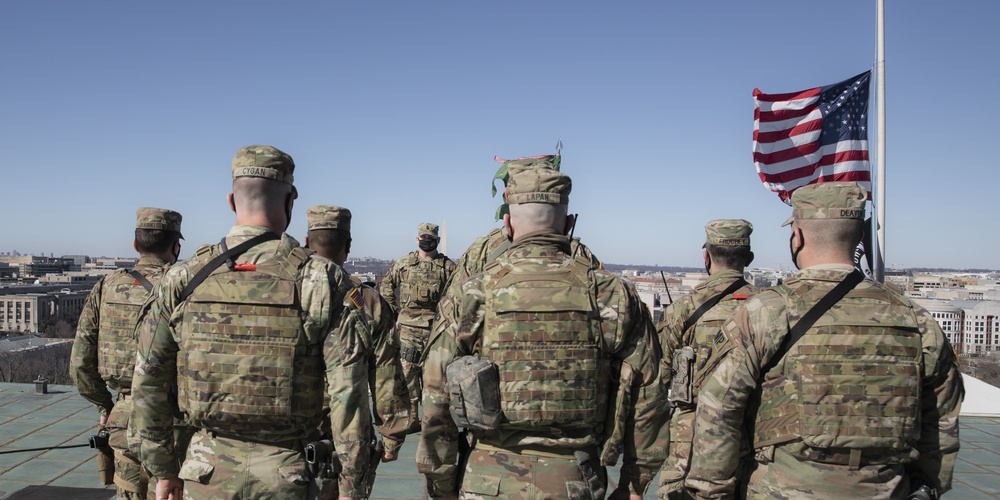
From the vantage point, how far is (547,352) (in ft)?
9.61

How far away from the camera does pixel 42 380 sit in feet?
30.4

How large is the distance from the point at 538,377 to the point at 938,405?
1.76 m

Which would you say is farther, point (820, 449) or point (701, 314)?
point (701, 314)

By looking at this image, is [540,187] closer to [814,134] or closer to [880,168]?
[880,168]

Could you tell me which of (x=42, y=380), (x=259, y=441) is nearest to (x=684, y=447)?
(x=259, y=441)

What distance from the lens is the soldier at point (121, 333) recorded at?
4262 mm

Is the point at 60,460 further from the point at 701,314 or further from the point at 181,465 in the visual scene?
the point at 701,314

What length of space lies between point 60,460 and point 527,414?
570 centimetres

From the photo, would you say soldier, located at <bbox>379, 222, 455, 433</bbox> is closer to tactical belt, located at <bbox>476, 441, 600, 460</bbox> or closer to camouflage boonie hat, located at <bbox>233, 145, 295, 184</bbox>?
camouflage boonie hat, located at <bbox>233, 145, 295, 184</bbox>

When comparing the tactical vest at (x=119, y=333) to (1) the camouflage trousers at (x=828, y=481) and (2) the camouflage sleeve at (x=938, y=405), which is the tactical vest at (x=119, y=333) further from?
(2) the camouflage sleeve at (x=938, y=405)

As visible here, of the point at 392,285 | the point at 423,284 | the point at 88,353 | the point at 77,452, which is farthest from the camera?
the point at 392,285

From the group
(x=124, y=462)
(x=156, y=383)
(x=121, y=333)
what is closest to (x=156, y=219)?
(x=121, y=333)

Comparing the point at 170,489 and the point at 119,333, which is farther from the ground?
the point at 119,333

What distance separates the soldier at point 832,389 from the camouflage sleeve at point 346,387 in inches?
58.3
